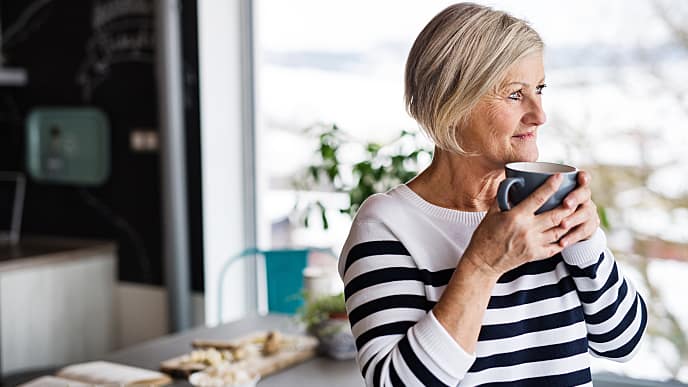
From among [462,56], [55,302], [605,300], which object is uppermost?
[462,56]

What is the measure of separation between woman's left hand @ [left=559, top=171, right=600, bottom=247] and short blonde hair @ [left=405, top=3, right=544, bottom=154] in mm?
180

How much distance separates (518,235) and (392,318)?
20 cm

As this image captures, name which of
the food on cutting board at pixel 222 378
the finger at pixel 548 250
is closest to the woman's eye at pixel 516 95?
the finger at pixel 548 250

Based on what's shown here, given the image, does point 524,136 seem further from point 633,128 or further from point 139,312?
point 139,312

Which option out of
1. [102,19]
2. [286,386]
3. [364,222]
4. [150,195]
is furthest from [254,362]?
[102,19]

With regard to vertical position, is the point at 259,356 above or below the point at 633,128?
below

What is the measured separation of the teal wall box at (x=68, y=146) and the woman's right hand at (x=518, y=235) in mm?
3135

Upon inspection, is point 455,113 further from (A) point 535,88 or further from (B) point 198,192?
(B) point 198,192

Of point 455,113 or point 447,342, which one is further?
point 455,113

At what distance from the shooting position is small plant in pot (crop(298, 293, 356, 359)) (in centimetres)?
223

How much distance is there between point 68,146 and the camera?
409 centimetres

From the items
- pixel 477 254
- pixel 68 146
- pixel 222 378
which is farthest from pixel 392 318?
pixel 68 146

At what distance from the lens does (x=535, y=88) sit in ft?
3.96

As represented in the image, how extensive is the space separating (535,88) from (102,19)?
3.11 m
